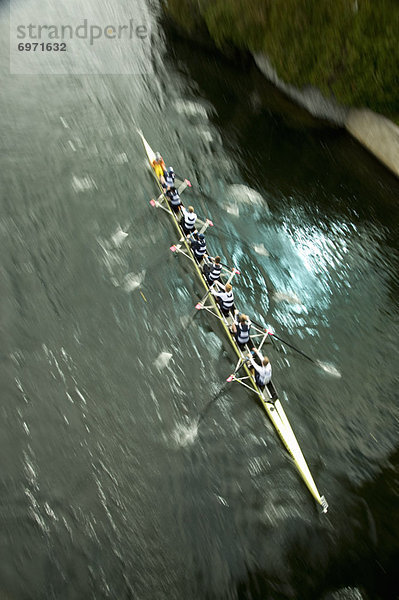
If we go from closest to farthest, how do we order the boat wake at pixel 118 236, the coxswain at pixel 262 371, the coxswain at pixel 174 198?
the coxswain at pixel 262 371, the boat wake at pixel 118 236, the coxswain at pixel 174 198

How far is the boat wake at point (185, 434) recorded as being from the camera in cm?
1559

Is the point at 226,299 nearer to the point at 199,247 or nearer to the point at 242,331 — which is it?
the point at 242,331

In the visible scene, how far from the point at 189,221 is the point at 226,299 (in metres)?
4.73

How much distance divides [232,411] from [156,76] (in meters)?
24.3

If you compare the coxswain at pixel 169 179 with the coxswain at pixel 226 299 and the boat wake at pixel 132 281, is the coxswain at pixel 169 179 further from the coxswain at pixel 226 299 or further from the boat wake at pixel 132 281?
the coxswain at pixel 226 299

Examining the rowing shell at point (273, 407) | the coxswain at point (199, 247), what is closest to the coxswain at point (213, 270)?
the rowing shell at point (273, 407)

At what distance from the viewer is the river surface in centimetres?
1363

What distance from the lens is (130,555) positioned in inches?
531

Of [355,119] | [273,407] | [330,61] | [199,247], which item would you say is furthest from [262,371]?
[330,61]

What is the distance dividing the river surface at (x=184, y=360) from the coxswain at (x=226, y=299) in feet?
3.31

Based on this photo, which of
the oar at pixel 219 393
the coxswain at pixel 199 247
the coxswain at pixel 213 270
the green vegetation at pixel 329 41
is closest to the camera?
the oar at pixel 219 393

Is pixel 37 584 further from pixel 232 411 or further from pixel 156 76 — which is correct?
pixel 156 76

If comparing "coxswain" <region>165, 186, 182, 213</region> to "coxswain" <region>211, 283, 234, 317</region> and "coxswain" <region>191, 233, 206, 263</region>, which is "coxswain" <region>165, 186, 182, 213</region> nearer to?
"coxswain" <region>191, 233, 206, 263</region>

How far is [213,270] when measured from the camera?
Answer: 18.8 meters
